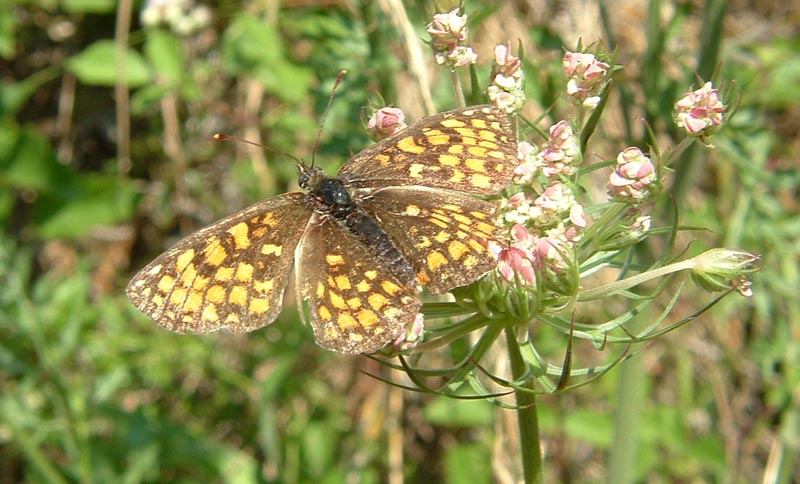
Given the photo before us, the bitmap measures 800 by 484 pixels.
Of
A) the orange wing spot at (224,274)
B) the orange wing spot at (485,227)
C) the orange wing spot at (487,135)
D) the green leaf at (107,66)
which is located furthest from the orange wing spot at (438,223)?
the green leaf at (107,66)

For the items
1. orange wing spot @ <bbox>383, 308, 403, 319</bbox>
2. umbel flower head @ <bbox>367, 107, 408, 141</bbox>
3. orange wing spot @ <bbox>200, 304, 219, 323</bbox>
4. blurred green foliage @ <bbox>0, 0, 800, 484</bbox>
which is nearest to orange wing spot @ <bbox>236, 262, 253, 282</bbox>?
orange wing spot @ <bbox>200, 304, 219, 323</bbox>

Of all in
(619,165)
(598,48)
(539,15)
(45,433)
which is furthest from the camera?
(539,15)

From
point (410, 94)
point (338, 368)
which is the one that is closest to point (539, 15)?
point (410, 94)

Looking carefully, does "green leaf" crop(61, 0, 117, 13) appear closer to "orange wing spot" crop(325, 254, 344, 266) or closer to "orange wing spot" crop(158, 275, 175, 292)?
"orange wing spot" crop(158, 275, 175, 292)

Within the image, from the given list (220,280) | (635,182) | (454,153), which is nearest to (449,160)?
(454,153)

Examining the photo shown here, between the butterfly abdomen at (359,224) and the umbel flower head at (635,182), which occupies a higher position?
the umbel flower head at (635,182)

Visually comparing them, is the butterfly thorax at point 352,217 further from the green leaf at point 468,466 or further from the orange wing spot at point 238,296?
the green leaf at point 468,466

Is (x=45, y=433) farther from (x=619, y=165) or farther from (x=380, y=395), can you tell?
(x=619, y=165)
